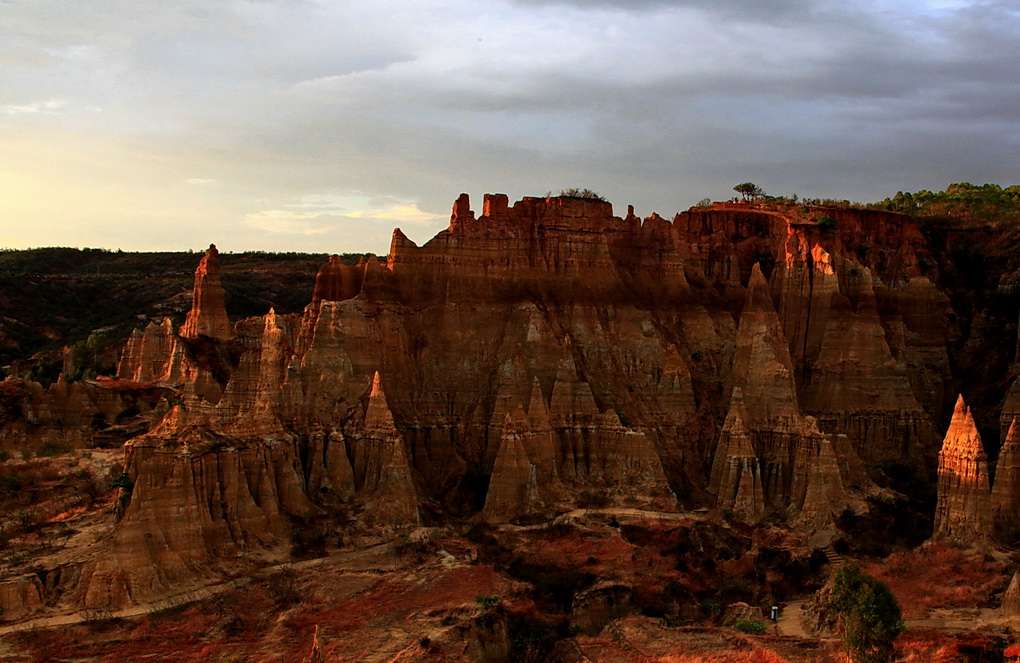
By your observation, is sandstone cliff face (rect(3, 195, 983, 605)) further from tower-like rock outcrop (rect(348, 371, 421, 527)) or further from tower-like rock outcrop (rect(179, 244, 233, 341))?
tower-like rock outcrop (rect(179, 244, 233, 341))

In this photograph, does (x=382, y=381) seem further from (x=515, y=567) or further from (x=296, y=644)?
(x=296, y=644)

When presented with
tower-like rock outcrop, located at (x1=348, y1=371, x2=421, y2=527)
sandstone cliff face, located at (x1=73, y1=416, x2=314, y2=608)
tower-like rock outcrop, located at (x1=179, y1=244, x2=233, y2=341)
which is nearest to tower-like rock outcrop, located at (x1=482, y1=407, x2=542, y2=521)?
tower-like rock outcrop, located at (x1=348, y1=371, x2=421, y2=527)

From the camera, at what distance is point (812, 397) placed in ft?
153

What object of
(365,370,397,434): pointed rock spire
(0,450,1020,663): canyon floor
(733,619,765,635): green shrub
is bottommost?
(733,619,765,635): green shrub

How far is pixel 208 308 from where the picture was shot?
187 ft

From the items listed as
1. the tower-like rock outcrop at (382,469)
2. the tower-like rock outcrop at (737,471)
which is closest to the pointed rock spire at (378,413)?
the tower-like rock outcrop at (382,469)

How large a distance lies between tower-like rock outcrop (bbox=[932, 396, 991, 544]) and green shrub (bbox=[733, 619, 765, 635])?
10137mm

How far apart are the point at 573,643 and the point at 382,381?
15.1m

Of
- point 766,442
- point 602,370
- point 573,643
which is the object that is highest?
point 602,370

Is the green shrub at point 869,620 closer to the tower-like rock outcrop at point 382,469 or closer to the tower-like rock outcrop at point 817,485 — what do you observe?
the tower-like rock outcrop at point 817,485

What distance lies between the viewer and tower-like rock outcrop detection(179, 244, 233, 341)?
185 feet

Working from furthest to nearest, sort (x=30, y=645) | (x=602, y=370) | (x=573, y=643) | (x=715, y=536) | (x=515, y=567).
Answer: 1. (x=602, y=370)
2. (x=715, y=536)
3. (x=515, y=567)
4. (x=573, y=643)
5. (x=30, y=645)

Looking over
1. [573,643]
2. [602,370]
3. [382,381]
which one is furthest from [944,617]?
[382,381]

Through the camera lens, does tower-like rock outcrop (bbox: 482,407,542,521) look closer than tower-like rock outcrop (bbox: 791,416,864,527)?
Yes
